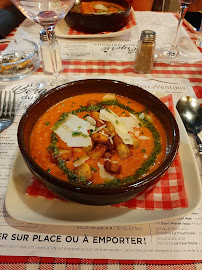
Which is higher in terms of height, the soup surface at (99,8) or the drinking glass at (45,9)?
the drinking glass at (45,9)

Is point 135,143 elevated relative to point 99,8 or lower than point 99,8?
lower

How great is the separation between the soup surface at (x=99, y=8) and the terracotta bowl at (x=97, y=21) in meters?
0.27

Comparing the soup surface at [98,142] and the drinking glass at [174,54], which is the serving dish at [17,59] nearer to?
the soup surface at [98,142]

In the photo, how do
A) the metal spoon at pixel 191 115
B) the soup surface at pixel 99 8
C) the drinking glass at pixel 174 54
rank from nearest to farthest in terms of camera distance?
the metal spoon at pixel 191 115
the drinking glass at pixel 174 54
the soup surface at pixel 99 8

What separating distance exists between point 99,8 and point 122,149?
1.99 m

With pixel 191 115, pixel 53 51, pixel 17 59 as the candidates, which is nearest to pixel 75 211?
pixel 191 115

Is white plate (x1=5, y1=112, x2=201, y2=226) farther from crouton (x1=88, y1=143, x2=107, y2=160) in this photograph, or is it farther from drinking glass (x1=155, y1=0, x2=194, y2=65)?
drinking glass (x1=155, y1=0, x2=194, y2=65)

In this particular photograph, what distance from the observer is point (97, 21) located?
2.03m

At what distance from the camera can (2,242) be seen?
0.79 metres

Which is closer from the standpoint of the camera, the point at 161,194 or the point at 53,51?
the point at 161,194

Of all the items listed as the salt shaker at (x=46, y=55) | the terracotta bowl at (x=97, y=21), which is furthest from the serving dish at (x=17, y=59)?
the terracotta bowl at (x=97, y=21)

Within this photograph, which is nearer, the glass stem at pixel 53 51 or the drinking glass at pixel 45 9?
the drinking glass at pixel 45 9

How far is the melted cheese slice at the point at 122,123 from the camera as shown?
40.4 inches

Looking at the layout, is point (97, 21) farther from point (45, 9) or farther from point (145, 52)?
point (45, 9)
